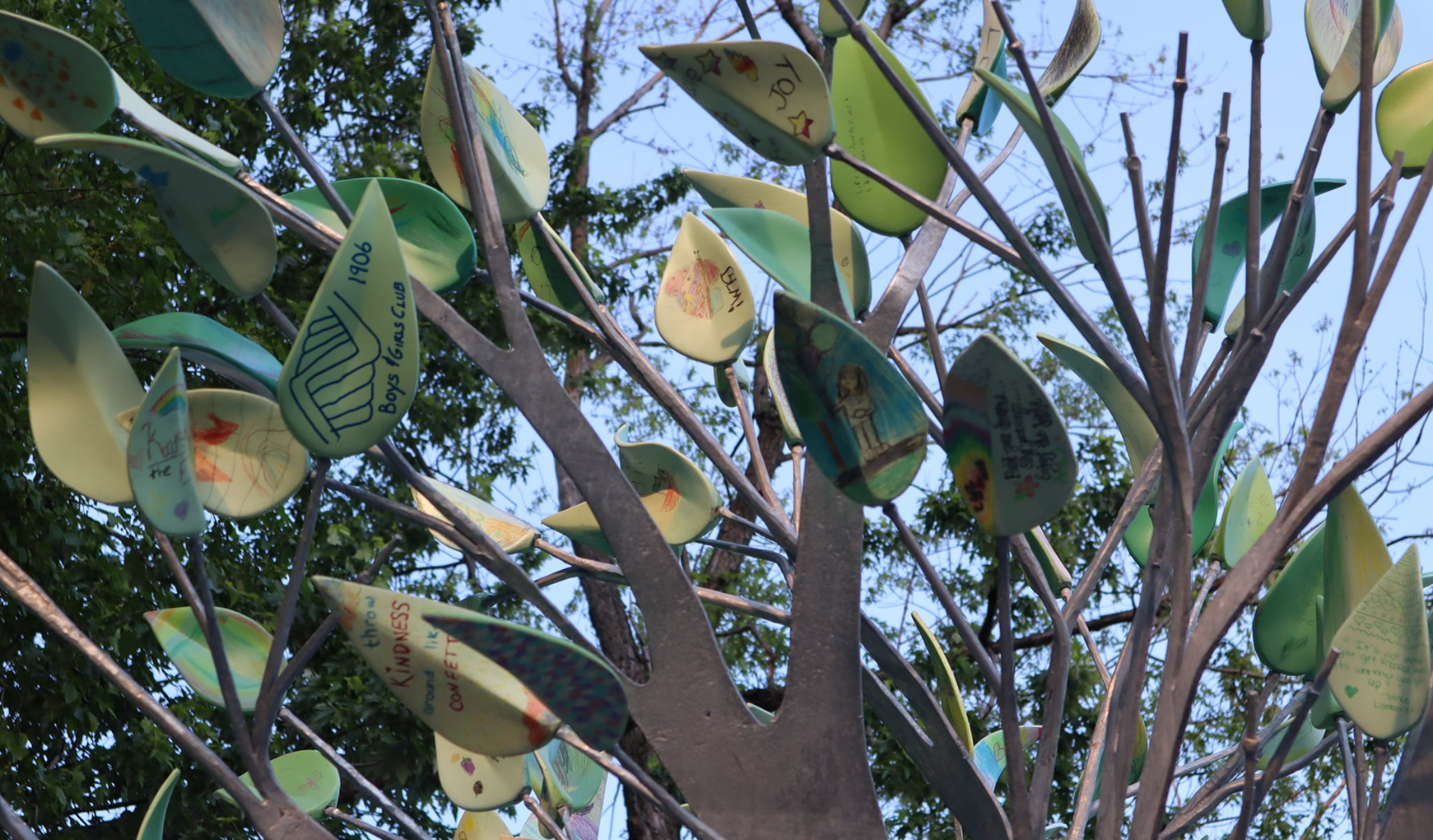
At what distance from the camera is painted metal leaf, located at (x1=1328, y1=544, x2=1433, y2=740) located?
1714 mm

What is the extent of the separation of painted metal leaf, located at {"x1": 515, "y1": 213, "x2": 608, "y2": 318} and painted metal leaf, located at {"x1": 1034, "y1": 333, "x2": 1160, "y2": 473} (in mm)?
787

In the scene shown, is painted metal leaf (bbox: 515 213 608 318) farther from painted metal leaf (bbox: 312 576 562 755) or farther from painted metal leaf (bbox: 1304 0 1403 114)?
painted metal leaf (bbox: 1304 0 1403 114)

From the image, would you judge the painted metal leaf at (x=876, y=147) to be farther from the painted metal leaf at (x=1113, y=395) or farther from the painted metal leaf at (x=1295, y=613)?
the painted metal leaf at (x=1295, y=613)

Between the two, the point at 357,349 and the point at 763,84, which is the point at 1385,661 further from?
the point at 357,349

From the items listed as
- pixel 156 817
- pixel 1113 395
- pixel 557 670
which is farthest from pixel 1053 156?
pixel 156 817

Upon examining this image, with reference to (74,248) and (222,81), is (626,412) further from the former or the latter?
(222,81)

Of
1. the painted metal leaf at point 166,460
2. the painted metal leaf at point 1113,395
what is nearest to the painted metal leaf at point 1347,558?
the painted metal leaf at point 1113,395

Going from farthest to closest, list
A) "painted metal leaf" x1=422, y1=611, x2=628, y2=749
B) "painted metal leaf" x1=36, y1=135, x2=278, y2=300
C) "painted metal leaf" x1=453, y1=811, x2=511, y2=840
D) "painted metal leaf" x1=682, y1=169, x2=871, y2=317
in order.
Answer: "painted metal leaf" x1=453, y1=811, x2=511, y2=840 → "painted metal leaf" x1=682, y1=169, x2=871, y2=317 → "painted metal leaf" x1=36, y1=135, x2=278, y2=300 → "painted metal leaf" x1=422, y1=611, x2=628, y2=749

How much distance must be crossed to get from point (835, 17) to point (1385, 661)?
124 cm

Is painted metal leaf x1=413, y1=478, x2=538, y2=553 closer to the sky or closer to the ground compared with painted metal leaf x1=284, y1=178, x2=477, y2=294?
closer to the ground

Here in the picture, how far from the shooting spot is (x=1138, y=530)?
2.46 metres

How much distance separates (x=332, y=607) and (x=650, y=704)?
1.43 ft

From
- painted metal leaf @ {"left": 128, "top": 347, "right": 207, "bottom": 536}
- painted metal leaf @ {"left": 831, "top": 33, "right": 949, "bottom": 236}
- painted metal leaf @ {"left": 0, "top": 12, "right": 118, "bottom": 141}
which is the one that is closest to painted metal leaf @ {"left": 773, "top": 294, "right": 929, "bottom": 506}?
painted metal leaf @ {"left": 831, "top": 33, "right": 949, "bottom": 236}

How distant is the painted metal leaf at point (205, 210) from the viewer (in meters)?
1.71
